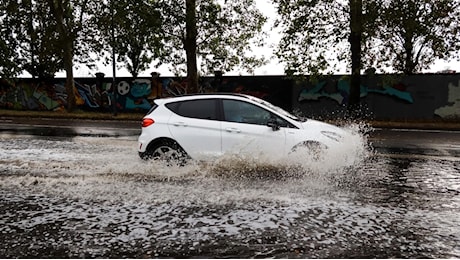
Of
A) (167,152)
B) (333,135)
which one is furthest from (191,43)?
(333,135)

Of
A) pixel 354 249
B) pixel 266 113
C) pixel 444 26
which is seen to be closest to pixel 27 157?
pixel 266 113

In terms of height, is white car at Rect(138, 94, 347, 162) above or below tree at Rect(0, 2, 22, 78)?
below

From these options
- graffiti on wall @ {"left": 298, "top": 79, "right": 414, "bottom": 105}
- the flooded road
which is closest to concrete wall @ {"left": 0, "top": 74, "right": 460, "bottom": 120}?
graffiti on wall @ {"left": 298, "top": 79, "right": 414, "bottom": 105}

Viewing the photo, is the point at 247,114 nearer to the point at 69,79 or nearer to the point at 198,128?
the point at 198,128

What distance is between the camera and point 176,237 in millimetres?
4727

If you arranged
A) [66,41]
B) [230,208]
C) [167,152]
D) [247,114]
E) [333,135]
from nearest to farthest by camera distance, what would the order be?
[230,208] → [333,135] → [247,114] → [167,152] → [66,41]

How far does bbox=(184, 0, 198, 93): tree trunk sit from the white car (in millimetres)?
16472

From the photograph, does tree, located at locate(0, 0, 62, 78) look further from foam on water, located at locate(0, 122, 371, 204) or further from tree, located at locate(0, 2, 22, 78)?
foam on water, located at locate(0, 122, 371, 204)

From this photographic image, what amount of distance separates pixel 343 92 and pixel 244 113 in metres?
18.9

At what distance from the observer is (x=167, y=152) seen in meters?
8.90

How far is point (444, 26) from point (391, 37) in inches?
106

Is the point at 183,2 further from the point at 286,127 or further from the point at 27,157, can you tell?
the point at 286,127

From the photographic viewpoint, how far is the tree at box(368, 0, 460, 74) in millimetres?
21875

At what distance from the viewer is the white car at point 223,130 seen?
27.2 feet
